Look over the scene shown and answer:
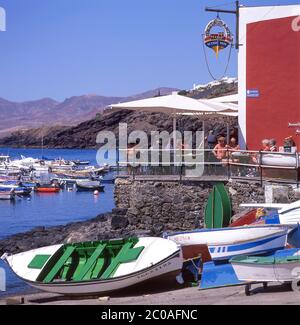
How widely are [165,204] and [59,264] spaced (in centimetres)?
725

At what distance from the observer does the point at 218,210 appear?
16266 mm

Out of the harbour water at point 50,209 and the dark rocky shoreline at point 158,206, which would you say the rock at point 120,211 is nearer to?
the dark rocky shoreline at point 158,206

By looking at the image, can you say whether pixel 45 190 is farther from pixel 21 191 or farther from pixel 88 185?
pixel 21 191

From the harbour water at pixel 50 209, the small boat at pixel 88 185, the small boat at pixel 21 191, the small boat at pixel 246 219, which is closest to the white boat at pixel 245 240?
the small boat at pixel 246 219

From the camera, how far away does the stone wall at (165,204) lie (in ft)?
66.1

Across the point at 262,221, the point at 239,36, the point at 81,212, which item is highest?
the point at 239,36

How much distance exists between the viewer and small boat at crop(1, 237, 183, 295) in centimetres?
1309

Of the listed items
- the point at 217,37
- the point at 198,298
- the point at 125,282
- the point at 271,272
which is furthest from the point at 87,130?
the point at 271,272

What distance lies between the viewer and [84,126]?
15512 centimetres

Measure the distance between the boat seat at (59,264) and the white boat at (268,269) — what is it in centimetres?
355

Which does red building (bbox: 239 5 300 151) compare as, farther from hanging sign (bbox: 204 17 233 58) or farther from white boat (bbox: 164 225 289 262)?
white boat (bbox: 164 225 289 262)
